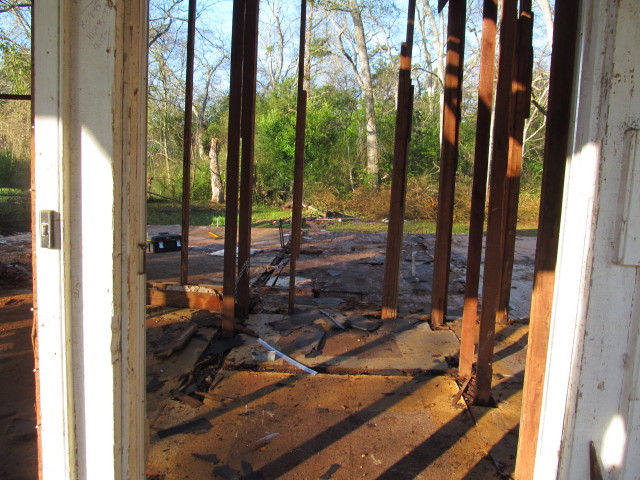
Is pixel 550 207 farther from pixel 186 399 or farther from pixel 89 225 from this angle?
pixel 186 399

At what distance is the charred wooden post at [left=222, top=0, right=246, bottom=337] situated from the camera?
4.23 meters

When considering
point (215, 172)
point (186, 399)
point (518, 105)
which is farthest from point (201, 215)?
point (518, 105)

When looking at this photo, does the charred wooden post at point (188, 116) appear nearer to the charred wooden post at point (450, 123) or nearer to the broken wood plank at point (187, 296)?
the broken wood plank at point (187, 296)

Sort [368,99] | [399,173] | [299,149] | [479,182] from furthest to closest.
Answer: [368,99], [299,149], [399,173], [479,182]

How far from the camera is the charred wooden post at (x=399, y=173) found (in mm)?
4375

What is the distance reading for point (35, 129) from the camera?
52.1 inches

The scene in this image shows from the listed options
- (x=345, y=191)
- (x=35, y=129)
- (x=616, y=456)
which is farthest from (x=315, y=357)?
(x=345, y=191)

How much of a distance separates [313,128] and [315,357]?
1928cm

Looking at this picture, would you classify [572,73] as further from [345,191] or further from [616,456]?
[345,191]

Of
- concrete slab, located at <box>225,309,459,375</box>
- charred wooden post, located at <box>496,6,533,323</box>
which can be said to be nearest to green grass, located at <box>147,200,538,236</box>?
concrete slab, located at <box>225,309,459,375</box>

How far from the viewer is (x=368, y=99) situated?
861 inches

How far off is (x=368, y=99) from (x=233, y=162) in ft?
61.8

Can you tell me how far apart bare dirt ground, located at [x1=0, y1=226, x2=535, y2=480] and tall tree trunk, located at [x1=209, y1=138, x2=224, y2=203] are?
57.9 feet

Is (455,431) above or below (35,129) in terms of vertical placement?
below
